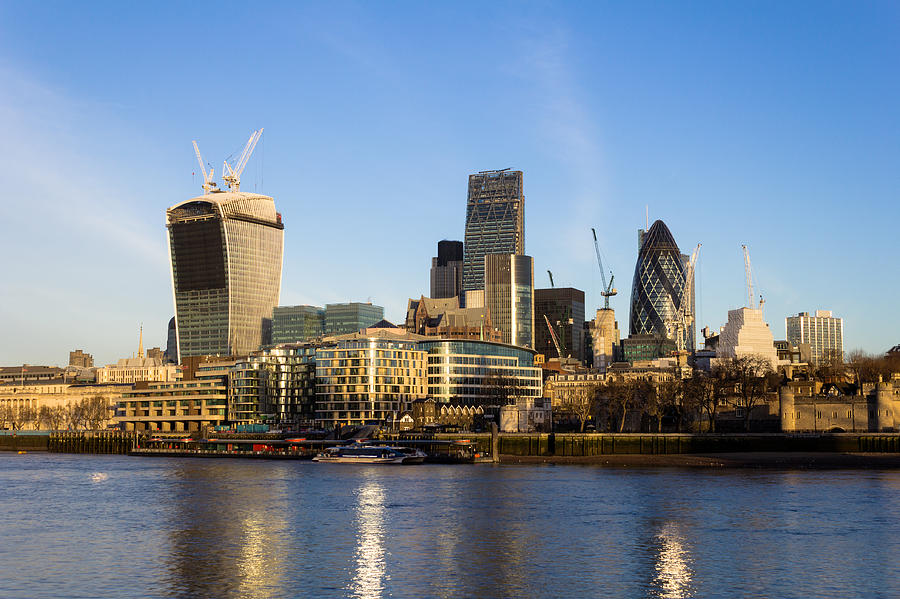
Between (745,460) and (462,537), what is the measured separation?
81.4m

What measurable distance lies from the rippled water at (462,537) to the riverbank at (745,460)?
1419cm

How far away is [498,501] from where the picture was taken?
9688 cm

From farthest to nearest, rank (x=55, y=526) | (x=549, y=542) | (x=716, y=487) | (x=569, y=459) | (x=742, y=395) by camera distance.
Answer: (x=742, y=395) → (x=569, y=459) → (x=716, y=487) → (x=55, y=526) → (x=549, y=542)

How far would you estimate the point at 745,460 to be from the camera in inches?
5709

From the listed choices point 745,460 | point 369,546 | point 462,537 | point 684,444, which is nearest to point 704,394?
point 684,444

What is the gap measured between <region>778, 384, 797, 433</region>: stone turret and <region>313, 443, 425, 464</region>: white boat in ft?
197

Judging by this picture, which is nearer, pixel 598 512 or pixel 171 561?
pixel 171 561

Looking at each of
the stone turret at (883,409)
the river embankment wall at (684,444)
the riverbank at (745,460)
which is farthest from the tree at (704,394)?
the stone turret at (883,409)

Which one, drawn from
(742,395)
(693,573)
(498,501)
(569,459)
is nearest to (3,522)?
(498,501)

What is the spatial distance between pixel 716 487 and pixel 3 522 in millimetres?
69929

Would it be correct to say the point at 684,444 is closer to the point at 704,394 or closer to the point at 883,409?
the point at 883,409

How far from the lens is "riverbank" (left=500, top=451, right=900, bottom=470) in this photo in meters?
139

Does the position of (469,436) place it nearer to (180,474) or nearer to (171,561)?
(180,474)

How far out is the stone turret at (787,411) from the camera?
169 meters
